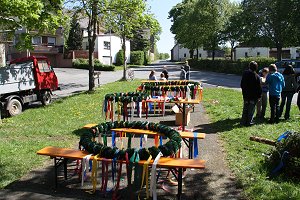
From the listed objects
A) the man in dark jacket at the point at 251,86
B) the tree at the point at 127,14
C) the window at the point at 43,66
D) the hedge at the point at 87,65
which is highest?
the tree at the point at 127,14

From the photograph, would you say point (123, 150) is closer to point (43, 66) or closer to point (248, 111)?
point (248, 111)

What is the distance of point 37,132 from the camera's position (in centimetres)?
1023

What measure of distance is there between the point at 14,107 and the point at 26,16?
180 inches

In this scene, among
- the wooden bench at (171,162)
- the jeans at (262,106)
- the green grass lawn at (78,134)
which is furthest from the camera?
the jeans at (262,106)

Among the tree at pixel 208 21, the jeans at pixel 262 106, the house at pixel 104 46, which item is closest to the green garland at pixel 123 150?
the jeans at pixel 262 106

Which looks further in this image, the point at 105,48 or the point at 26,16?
the point at 105,48

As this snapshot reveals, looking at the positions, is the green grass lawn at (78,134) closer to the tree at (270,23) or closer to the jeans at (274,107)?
the jeans at (274,107)

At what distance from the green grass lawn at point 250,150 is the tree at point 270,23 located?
23039 mm

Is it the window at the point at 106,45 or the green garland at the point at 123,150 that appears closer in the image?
the green garland at the point at 123,150

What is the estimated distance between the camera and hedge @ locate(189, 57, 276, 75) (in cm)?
3413

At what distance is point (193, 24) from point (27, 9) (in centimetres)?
3995

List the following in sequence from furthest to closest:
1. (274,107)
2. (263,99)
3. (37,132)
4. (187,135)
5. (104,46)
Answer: (104,46) < (263,99) < (274,107) < (37,132) < (187,135)

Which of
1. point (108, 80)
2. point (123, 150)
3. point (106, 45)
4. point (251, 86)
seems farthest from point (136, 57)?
point (123, 150)

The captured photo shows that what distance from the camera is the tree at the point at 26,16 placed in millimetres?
10281
